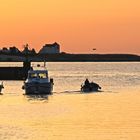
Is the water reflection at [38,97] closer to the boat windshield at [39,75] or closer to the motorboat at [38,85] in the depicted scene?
the motorboat at [38,85]

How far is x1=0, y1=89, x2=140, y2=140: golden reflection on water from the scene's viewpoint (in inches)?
1540

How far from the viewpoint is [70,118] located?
47.7 m

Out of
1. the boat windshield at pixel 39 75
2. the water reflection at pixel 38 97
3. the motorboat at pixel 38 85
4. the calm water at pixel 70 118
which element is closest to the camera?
the calm water at pixel 70 118

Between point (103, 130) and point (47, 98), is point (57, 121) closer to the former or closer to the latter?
point (103, 130)

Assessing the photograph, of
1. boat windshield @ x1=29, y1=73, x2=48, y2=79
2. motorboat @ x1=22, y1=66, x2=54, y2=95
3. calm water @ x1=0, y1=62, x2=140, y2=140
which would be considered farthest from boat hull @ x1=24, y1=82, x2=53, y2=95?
calm water @ x1=0, y1=62, x2=140, y2=140

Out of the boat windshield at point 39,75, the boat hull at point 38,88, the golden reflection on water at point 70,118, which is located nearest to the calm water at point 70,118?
the golden reflection on water at point 70,118

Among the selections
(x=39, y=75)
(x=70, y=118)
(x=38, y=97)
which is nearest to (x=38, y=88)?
(x=39, y=75)

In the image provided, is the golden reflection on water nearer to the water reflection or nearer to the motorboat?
the water reflection

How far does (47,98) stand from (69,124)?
23420mm

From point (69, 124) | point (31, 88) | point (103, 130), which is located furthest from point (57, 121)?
point (31, 88)

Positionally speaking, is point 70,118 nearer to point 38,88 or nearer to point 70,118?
point 70,118

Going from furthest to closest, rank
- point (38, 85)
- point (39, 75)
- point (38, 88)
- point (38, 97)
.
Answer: point (39, 75)
point (38, 85)
point (38, 88)
point (38, 97)

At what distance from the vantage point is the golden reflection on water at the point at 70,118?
39125mm

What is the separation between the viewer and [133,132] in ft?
132
